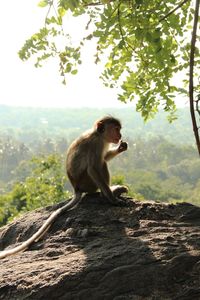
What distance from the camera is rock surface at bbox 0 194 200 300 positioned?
354 centimetres

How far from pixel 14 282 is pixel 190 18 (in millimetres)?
3129

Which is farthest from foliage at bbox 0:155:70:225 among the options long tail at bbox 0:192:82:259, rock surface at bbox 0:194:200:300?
rock surface at bbox 0:194:200:300

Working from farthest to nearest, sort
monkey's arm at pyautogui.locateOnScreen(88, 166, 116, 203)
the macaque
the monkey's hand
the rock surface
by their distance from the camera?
the monkey's hand → the macaque → monkey's arm at pyautogui.locateOnScreen(88, 166, 116, 203) → the rock surface

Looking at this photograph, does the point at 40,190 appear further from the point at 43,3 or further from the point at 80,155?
the point at 43,3

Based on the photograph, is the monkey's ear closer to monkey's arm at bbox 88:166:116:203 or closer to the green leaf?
monkey's arm at bbox 88:166:116:203

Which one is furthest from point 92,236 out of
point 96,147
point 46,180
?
point 46,180

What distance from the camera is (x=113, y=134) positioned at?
629 centimetres

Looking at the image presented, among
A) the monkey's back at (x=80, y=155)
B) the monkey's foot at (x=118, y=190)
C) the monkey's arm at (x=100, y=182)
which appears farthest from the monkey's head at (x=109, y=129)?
the monkey's foot at (x=118, y=190)

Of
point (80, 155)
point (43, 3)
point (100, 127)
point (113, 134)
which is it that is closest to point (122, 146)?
point (113, 134)

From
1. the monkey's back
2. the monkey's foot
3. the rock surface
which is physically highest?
the monkey's back

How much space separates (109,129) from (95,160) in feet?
1.94

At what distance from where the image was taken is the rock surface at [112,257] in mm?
3543

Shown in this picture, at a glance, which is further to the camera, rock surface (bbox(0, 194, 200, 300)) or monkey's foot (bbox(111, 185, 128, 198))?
monkey's foot (bbox(111, 185, 128, 198))

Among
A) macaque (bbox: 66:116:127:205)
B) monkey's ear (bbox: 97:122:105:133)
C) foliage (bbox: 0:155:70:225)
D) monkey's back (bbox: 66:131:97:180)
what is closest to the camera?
A: macaque (bbox: 66:116:127:205)
